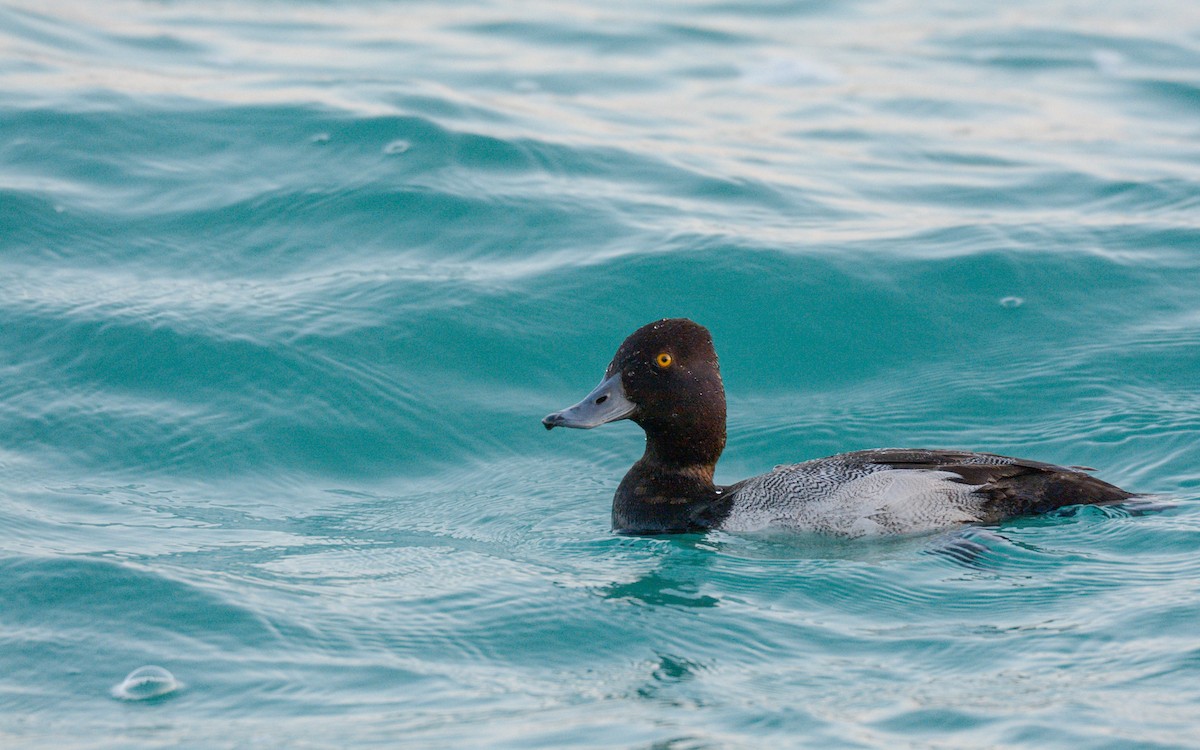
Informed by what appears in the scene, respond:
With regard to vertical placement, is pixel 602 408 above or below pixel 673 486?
above

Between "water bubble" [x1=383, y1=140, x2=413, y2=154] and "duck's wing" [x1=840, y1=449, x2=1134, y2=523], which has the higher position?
"water bubble" [x1=383, y1=140, x2=413, y2=154]

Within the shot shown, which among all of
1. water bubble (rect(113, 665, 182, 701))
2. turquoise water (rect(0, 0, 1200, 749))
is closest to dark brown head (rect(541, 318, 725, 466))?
turquoise water (rect(0, 0, 1200, 749))

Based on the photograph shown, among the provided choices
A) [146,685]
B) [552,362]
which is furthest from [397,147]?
[146,685]

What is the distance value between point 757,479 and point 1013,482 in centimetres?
118

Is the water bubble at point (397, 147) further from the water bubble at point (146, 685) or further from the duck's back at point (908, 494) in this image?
the water bubble at point (146, 685)

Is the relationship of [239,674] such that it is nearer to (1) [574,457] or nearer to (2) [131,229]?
(1) [574,457]

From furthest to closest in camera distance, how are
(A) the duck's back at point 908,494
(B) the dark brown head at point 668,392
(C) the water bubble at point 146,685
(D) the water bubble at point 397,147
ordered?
(D) the water bubble at point 397,147, (B) the dark brown head at point 668,392, (A) the duck's back at point 908,494, (C) the water bubble at point 146,685

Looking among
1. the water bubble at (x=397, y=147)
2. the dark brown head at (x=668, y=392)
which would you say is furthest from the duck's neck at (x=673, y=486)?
the water bubble at (x=397, y=147)

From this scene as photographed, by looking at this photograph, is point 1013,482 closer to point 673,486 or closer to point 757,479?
point 757,479

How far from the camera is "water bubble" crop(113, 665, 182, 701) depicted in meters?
5.30

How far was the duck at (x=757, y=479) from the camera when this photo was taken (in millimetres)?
6652

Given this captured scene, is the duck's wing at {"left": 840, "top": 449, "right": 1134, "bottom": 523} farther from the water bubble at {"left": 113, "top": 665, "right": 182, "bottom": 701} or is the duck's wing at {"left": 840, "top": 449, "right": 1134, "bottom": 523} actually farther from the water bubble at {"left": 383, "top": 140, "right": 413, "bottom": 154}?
the water bubble at {"left": 383, "top": 140, "right": 413, "bottom": 154}

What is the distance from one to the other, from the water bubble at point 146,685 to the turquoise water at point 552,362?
0.03 metres

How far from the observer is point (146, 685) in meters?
5.36
